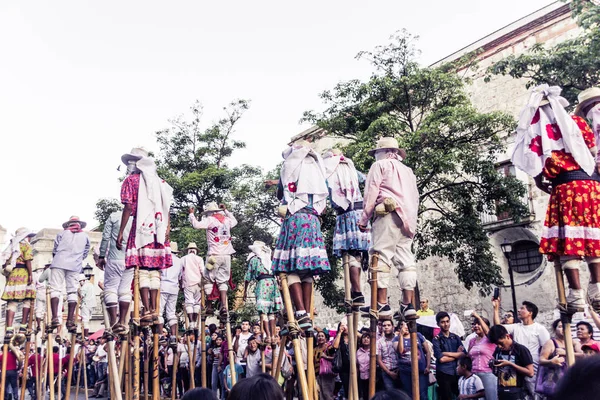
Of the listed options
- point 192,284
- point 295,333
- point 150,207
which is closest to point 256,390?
point 295,333

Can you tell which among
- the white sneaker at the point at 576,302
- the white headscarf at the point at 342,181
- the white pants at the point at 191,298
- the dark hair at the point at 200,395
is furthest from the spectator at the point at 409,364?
the white pants at the point at 191,298

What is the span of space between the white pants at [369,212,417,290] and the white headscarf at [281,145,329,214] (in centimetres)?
78

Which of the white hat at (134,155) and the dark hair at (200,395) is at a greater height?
the white hat at (134,155)

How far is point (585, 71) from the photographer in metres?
13.6

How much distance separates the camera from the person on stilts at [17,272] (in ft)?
36.6

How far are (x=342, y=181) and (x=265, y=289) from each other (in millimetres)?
5116

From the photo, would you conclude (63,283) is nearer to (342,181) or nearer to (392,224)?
(342,181)

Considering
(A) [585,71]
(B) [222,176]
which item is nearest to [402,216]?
(A) [585,71]

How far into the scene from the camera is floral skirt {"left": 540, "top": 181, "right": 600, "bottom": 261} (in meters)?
5.06

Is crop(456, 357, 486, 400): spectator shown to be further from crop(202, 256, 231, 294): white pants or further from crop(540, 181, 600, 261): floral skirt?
crop(202, 256, 231, 294): white pants

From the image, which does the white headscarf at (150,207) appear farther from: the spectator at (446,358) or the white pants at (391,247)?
the spectator at (446,358)

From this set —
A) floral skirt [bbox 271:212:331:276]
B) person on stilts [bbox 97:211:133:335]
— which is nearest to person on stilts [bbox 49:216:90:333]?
person on stilts [bbox 97:211:133:335]

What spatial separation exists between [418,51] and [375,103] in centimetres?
A: 196

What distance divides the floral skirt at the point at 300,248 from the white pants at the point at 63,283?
5617 millimetres
